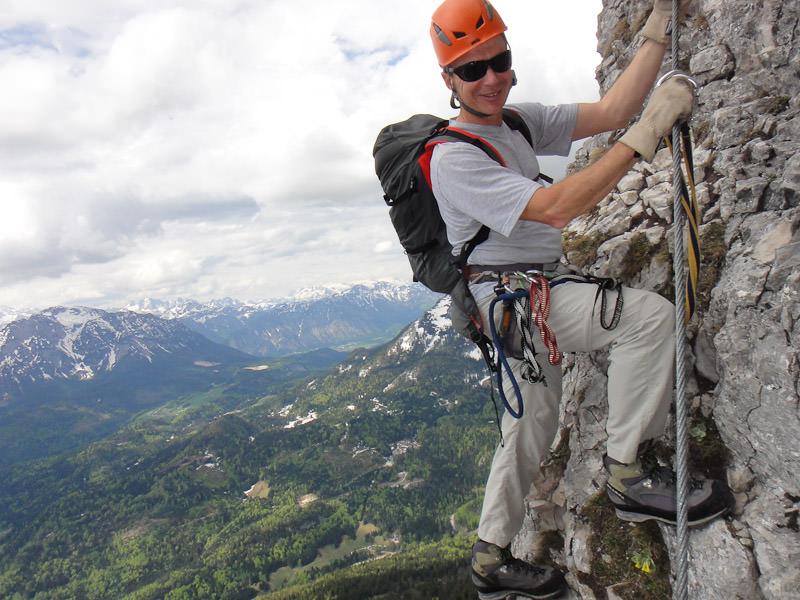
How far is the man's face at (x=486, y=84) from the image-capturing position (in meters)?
5.21

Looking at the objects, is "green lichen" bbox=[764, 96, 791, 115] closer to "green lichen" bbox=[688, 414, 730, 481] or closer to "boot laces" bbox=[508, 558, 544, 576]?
"green lichen" bbox=[688, 414, 730, 481]

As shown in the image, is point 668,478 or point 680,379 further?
point 668,478

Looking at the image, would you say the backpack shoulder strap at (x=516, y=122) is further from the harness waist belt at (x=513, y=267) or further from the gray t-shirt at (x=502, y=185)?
the harness waist belt at (x=513, y=267)

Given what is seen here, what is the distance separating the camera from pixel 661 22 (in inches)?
235

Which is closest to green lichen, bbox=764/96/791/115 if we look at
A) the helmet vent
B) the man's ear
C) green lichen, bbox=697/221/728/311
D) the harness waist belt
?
green lichen, bbox=697/221/728/311

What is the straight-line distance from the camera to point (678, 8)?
18.8ft

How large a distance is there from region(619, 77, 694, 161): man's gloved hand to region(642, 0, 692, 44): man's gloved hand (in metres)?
1.83

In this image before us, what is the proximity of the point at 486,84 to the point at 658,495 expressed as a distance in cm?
480

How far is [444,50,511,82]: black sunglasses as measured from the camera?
521 centimetres

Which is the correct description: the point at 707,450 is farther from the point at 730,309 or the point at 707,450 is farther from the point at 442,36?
the point at 442,36

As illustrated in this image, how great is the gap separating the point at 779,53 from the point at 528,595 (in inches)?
350

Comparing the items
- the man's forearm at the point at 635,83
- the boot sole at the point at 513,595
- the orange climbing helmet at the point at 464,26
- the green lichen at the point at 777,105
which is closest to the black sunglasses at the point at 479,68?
the orange climbing helmet at the point at 464,26

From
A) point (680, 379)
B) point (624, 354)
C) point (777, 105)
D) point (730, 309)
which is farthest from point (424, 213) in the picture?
point (777, 105)

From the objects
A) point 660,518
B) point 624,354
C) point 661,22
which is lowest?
point 660,518
